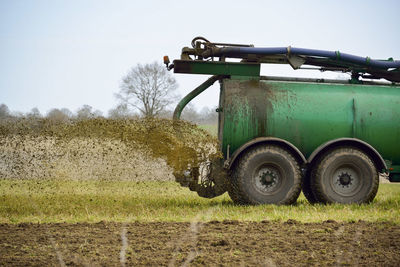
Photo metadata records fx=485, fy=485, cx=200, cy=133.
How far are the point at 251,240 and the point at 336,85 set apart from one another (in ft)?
15.8

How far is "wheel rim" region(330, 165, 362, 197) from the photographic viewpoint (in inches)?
367

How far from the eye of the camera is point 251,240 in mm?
5953

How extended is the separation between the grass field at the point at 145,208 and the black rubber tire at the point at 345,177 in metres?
0.28

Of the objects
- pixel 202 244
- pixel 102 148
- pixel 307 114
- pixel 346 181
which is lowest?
pixel 202 244

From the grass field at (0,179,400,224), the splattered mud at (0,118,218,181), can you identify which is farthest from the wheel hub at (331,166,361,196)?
the splattered mud at (0,118,218,181)

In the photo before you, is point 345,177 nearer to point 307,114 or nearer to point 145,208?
point 307,114

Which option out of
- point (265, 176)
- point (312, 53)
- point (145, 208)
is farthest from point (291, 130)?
point (145, 208)

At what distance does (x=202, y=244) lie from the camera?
5.75 m

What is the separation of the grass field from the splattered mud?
510 millimetres

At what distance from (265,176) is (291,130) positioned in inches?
40.1

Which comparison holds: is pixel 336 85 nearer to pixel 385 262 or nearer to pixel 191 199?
pixel 191 199

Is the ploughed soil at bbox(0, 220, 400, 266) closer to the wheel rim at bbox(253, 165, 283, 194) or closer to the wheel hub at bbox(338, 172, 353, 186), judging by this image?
the wheel rim at bbox(253, 165, 283, 194)

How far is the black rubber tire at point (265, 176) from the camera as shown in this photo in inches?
349

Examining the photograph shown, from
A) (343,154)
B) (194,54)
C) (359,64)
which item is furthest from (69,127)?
(359,64)
